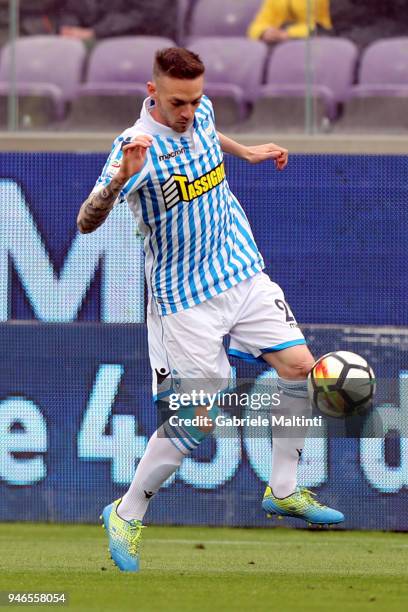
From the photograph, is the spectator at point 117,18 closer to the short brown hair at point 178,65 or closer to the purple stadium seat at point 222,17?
the purple stadium seat at point 222,17

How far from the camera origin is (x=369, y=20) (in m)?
9.26

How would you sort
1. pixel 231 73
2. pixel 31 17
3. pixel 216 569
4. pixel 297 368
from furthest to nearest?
pixel 31 17 < pixel 231 73 < pixel 216 569 < pixel 297 368

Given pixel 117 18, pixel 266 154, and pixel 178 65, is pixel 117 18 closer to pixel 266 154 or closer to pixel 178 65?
pixel 266 154

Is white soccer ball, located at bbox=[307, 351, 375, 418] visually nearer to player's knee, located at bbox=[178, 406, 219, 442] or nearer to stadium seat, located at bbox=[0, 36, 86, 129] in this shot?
player's knee, located at bbox=[178, 406, 219, 442]

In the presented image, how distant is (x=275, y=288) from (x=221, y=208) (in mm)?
476

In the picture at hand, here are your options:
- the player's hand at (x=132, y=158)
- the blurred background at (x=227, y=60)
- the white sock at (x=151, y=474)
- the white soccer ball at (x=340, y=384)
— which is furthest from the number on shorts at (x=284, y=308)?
the blurred background at (x=227, y=60)

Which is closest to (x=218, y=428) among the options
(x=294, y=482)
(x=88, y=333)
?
(x=88, y=333)

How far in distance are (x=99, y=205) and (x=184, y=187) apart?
0.54 m

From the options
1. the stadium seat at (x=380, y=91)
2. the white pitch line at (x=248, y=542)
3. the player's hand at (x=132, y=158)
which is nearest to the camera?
the player's hand at (x=132, y=158)

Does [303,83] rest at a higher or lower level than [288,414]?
higher

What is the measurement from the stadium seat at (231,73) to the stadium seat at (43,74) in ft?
2.80

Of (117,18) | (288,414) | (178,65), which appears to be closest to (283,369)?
(288,414)

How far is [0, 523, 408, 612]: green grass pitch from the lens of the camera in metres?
5.48

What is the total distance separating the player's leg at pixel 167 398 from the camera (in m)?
6.51
